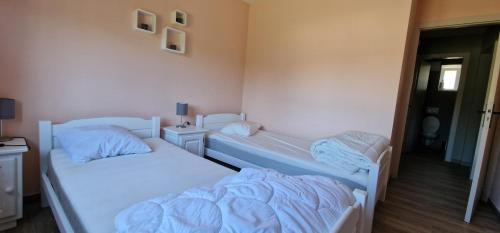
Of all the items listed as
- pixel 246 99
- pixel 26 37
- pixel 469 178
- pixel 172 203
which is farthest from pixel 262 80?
pixel 469 178

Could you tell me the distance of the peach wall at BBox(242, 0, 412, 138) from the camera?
9.04 feet

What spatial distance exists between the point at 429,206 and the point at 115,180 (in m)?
3.17

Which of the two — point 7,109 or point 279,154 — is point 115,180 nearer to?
point 7,109

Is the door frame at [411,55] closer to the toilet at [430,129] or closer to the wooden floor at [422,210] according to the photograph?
the wooden floor at [422,210]

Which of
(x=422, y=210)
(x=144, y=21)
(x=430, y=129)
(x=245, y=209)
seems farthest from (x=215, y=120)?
(x=430, y=129)

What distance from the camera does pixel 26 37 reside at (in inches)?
76.7

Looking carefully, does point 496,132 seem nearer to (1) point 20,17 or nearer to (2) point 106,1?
(2) point 106,1

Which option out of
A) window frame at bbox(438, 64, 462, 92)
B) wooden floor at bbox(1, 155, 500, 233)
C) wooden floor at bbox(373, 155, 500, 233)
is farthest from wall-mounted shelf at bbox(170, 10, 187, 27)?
window frame at bbox(438, 64, 462, 92)

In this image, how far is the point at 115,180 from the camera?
1549 millimetres

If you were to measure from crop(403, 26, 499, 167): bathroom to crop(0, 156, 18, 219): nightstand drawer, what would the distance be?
535 cm

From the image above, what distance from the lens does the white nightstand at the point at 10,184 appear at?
5.50ft

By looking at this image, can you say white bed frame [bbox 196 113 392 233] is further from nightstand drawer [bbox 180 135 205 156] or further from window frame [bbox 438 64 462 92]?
window frame [bbox 438 64 462 92]

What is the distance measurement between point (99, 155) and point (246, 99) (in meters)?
2.54

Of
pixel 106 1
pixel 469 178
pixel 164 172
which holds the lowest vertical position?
pixel 469 178
